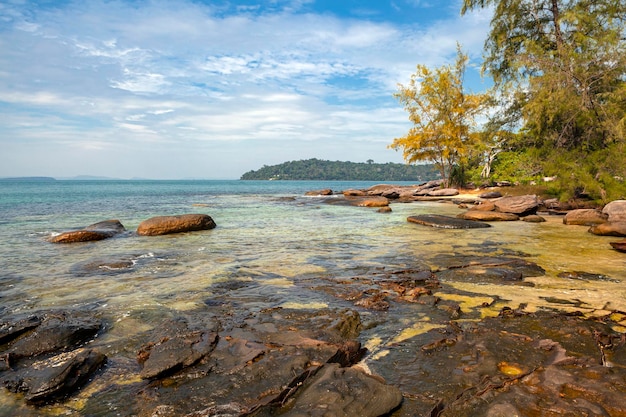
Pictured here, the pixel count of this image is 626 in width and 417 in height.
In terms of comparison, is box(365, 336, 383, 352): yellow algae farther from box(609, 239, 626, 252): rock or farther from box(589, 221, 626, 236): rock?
box(589, 221, 626, 236): rock

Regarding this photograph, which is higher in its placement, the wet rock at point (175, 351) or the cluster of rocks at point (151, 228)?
the cluster of rocks at point (151, 228)

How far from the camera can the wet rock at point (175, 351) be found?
3.74 m

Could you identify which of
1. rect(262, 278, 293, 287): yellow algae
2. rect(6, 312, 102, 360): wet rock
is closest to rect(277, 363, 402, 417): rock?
rect(6, 312, 102, 360): wet rock

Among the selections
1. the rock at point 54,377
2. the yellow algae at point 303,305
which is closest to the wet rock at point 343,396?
the rock at point 54,377

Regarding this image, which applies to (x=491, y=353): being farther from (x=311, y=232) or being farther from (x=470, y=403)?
(x=311, y=232)

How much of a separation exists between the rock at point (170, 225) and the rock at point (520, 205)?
13981mm

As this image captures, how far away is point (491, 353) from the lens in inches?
157

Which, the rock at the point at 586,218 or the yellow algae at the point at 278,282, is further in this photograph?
the rock at the point at 586,218

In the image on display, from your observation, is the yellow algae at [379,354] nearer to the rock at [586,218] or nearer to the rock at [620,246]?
the rock at [620,246]

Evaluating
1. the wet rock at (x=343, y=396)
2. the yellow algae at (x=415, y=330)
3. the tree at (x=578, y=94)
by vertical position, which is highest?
the tree at (x=578, y=94)

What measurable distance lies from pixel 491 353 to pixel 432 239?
8.22 meters

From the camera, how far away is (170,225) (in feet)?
46.5

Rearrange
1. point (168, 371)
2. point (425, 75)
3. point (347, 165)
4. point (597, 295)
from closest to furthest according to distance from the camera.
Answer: point (168, 371)
point (597, 295)
point (425, 75)
point (347, 165)

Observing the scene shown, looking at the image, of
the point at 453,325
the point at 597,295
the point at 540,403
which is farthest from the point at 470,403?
the point at 597,295
